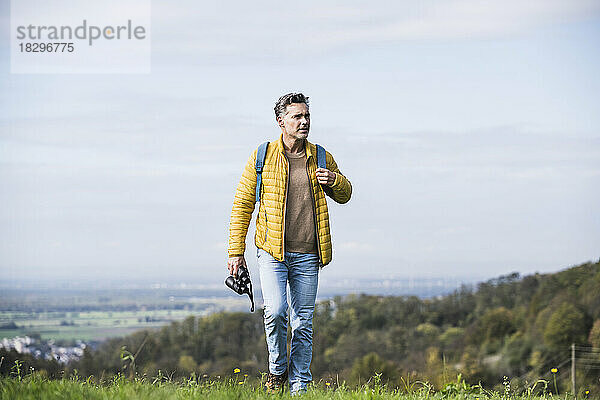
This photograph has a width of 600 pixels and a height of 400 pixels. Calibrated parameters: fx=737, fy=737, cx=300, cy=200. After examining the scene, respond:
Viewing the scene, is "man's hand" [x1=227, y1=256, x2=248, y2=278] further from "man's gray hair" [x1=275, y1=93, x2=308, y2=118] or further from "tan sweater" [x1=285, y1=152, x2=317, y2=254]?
"man's gray hair" [x1=275, y1=93, x2=308, y2=118]

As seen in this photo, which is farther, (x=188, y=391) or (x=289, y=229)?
(x=289, y=229)

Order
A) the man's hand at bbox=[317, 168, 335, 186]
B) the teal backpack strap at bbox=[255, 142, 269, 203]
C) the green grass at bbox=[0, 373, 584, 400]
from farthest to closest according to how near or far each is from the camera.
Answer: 1. the teal backpack strap at bbox=[255, 142, 269, 203]
2. the man's hand at bbox=[317, 168, 335, 186]
3. the green grass at bbox=[0, 373, 584, 400]

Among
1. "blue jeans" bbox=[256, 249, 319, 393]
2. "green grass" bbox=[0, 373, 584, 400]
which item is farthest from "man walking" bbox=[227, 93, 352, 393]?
"green grass" bbox=[0, 373, 584, 400]

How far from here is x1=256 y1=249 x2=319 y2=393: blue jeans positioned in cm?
449

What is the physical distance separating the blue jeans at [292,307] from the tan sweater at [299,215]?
62 millimetres

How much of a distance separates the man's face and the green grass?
1.53 metres

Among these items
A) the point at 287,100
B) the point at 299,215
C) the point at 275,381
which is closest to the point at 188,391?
the point at 275,381

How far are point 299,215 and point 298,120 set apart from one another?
58 centimetres

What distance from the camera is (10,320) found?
1834 centimetres

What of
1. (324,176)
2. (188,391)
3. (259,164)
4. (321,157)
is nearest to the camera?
(188,391)

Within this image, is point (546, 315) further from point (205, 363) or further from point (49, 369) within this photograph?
point (49, 369)

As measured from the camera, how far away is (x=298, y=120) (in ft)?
14.8

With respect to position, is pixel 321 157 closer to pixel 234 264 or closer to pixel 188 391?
pixel 234 264

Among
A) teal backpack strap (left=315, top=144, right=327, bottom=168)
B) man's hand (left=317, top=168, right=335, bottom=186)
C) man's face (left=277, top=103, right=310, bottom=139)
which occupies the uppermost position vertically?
man's face (left=277, top=103, right=310, bottom=139)
